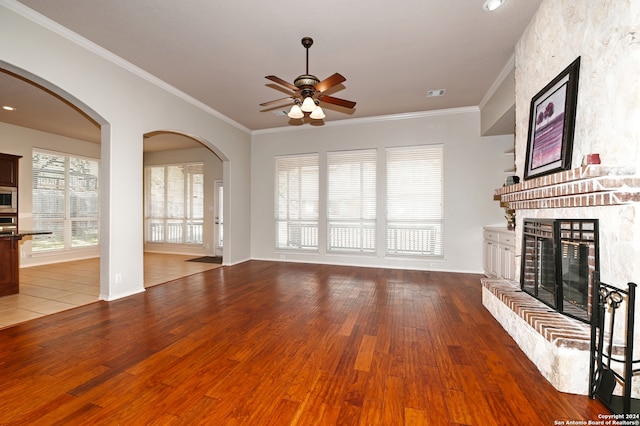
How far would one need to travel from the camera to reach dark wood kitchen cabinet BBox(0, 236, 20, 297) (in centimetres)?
390

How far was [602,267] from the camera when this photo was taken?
200cm

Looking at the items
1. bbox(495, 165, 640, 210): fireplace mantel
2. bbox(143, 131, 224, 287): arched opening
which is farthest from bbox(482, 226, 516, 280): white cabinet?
bbox(143, 131, 224, 287): arched opening

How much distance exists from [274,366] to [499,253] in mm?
3991

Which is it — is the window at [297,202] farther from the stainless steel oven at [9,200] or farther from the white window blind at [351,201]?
the stainless steel oven at [9,200]

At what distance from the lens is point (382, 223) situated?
606cm

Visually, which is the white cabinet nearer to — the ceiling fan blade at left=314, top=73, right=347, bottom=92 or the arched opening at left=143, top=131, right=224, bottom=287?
the ceiling fan blade at left=314, top=73, right=347, bottom=92

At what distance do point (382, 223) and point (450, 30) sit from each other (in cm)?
368

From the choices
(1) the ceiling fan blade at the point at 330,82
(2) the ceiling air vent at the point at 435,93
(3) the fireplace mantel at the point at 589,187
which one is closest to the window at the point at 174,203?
(1) the ceiling fan blade at the point at 330,82

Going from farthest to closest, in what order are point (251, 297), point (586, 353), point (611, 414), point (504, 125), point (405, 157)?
point (405, 157) < point (504, 125) < point (251, 297) < point (586, 353) < point (611, 414)

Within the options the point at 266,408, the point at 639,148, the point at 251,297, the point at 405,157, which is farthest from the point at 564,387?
the point at 405,157

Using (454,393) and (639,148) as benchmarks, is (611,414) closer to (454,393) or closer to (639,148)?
(454,393)

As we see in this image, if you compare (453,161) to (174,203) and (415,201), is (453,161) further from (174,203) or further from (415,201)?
(174,203)

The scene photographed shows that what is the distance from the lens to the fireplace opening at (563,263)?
84.1 inches

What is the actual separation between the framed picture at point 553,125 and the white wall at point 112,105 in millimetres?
5021
